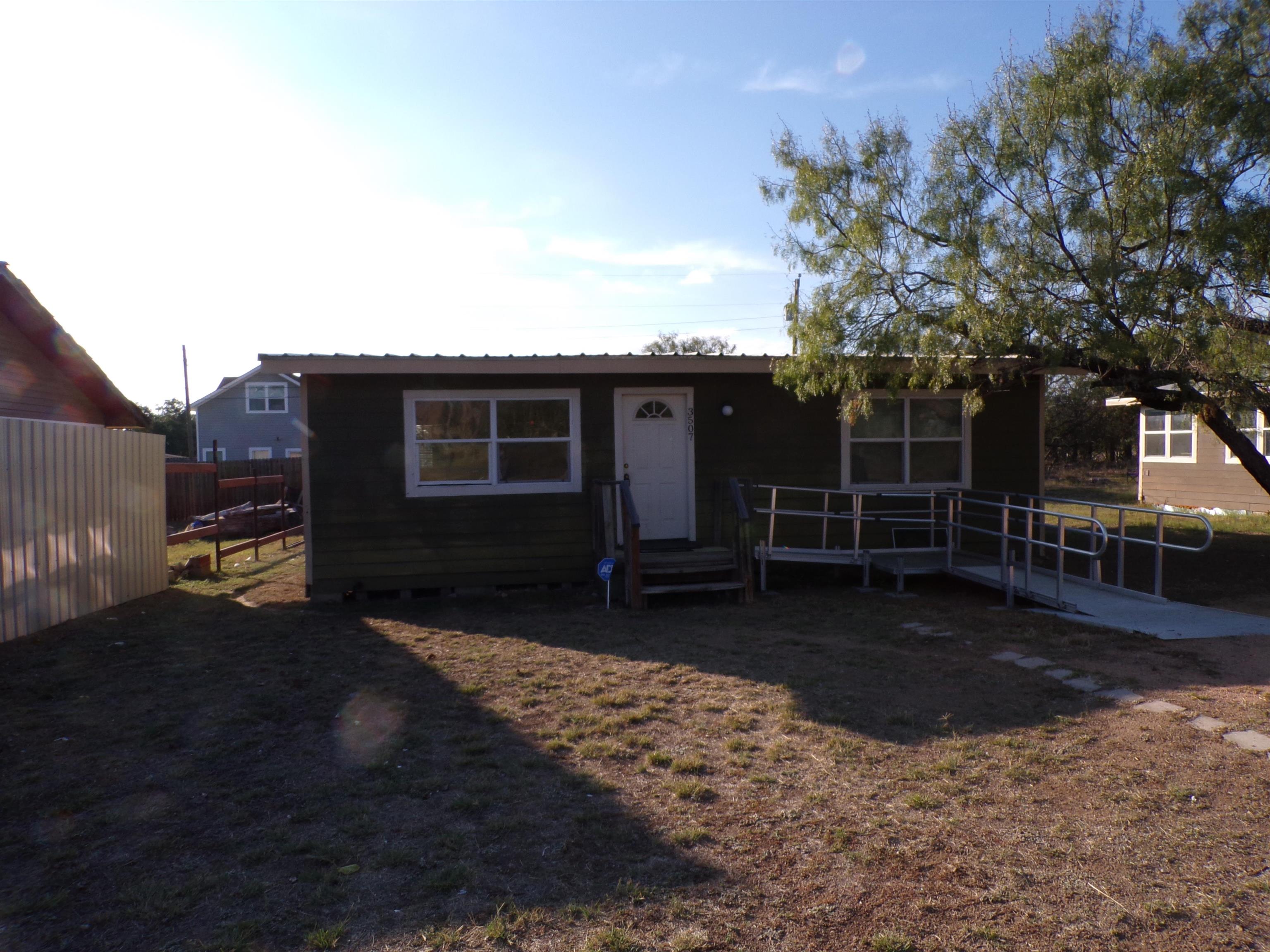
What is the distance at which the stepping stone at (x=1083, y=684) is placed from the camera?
5.84m

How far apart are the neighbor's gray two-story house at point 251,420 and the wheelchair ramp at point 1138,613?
97.0 ft

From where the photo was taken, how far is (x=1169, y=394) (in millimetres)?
9750

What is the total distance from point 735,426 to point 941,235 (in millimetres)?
3098

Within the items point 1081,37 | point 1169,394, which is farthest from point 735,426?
point 1081,37

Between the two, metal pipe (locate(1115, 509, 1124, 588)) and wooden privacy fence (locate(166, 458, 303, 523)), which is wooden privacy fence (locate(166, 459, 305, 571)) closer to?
wooden privacy fence (locate(166, 458, 303, 523))

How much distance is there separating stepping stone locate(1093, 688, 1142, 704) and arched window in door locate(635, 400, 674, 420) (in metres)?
5.91

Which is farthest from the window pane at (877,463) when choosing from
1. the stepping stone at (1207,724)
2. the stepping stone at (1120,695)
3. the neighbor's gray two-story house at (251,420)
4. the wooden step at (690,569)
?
the neighbor's gray two-story house at (251,420)

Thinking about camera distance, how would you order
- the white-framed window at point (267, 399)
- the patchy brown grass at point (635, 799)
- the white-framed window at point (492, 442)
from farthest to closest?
the white-framed window at point (267, 399) → the white-framed window at point (492, 442) → the patchy brown grass at point (635, 799)

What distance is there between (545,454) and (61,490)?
4.78 metres

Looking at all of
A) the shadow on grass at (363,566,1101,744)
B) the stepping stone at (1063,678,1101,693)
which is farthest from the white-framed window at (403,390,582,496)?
the stepping stone at (1063,678,1101,693)

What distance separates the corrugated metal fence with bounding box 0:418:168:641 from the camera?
7.94m

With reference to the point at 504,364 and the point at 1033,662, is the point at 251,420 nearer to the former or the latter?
the point at 504,364

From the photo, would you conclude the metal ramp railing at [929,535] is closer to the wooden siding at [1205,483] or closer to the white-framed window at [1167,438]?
the wooden siding at [1205,483]

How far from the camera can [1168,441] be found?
20.7 m
